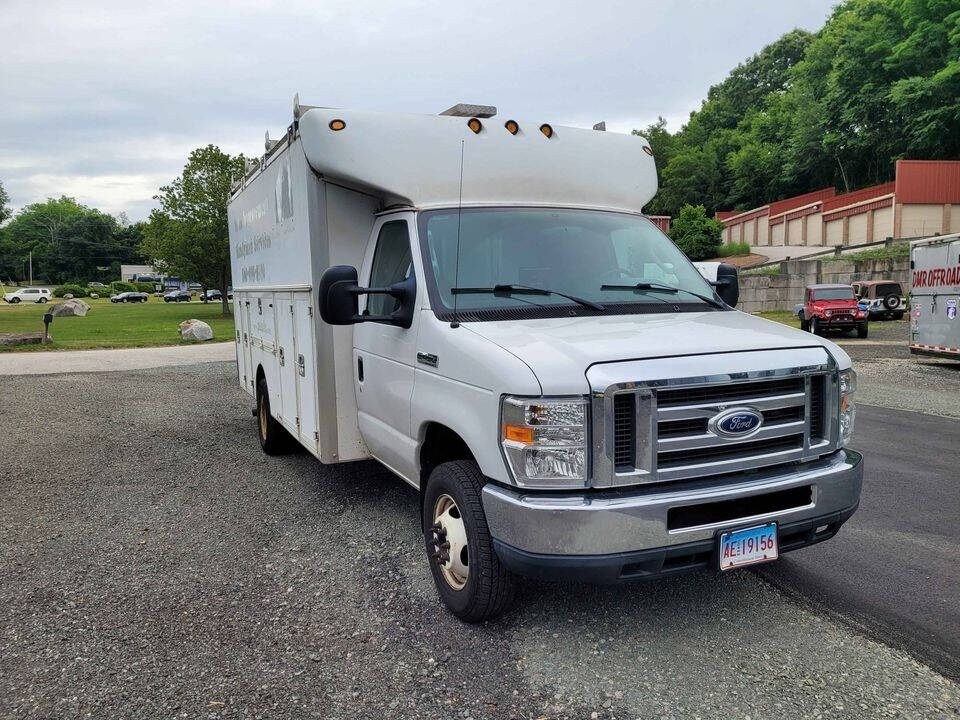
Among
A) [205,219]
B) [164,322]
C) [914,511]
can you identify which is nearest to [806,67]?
[205,219]

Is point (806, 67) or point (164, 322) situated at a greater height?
point (806, 67)

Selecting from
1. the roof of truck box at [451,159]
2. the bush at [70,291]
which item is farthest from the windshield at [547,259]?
the bush at [70,291]

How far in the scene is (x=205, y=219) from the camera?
135 feet

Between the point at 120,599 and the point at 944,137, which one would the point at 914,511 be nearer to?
the point at 120,599

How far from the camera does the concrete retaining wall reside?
34.9 metres

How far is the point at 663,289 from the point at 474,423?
165 cm

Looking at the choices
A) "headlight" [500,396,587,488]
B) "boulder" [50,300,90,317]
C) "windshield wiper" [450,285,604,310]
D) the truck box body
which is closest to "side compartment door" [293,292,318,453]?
the truck box body

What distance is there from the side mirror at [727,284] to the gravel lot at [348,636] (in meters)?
1.82

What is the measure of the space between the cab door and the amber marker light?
1.09 m

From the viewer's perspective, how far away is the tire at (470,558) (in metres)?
3.72

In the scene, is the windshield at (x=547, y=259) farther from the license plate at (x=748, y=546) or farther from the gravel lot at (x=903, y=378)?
the gravel lot at (x=903, y=378)

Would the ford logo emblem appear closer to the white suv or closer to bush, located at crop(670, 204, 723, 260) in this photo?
bush, located at crop(670, 204, 723, 260)

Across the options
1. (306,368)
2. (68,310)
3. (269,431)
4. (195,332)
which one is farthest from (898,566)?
(68,310)

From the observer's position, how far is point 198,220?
135 ft
